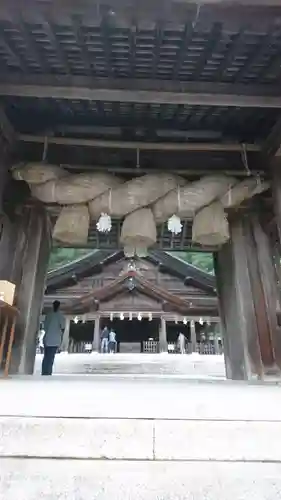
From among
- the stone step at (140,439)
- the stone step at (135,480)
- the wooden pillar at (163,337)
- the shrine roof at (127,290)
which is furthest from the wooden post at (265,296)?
the wooden pillar at (163,337)

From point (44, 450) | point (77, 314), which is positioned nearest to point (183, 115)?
point (44, 450)

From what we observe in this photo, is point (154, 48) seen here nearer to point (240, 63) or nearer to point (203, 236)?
point (240, 63)

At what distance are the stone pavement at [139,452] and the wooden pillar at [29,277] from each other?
319 cm

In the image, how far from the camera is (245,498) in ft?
5.08

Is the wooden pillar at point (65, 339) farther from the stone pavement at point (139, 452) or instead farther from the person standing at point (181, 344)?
the stone pavement at point (139, 452)

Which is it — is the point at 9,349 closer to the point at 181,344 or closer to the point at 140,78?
the point at 140,78

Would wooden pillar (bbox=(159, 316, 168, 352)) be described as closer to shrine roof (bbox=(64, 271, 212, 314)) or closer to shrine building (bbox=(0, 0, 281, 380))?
shrine roof (bbox=(64, 271, 212, 314))

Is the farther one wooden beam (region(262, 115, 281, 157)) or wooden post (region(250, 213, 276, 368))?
→ wooden post (region(250, 213, 276, 368))

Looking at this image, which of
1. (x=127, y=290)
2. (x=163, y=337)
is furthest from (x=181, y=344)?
(x=127, y=290)

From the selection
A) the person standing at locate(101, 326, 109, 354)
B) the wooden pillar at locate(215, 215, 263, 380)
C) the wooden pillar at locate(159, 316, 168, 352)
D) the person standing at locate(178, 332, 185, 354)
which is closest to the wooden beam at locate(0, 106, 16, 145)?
the wooden pillar at locate(215, 215, 263, 380)

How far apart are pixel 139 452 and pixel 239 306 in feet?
12.3

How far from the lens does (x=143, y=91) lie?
3752 millimetres

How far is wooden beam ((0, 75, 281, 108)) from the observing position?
3.71m

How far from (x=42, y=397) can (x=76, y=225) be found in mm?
2694
